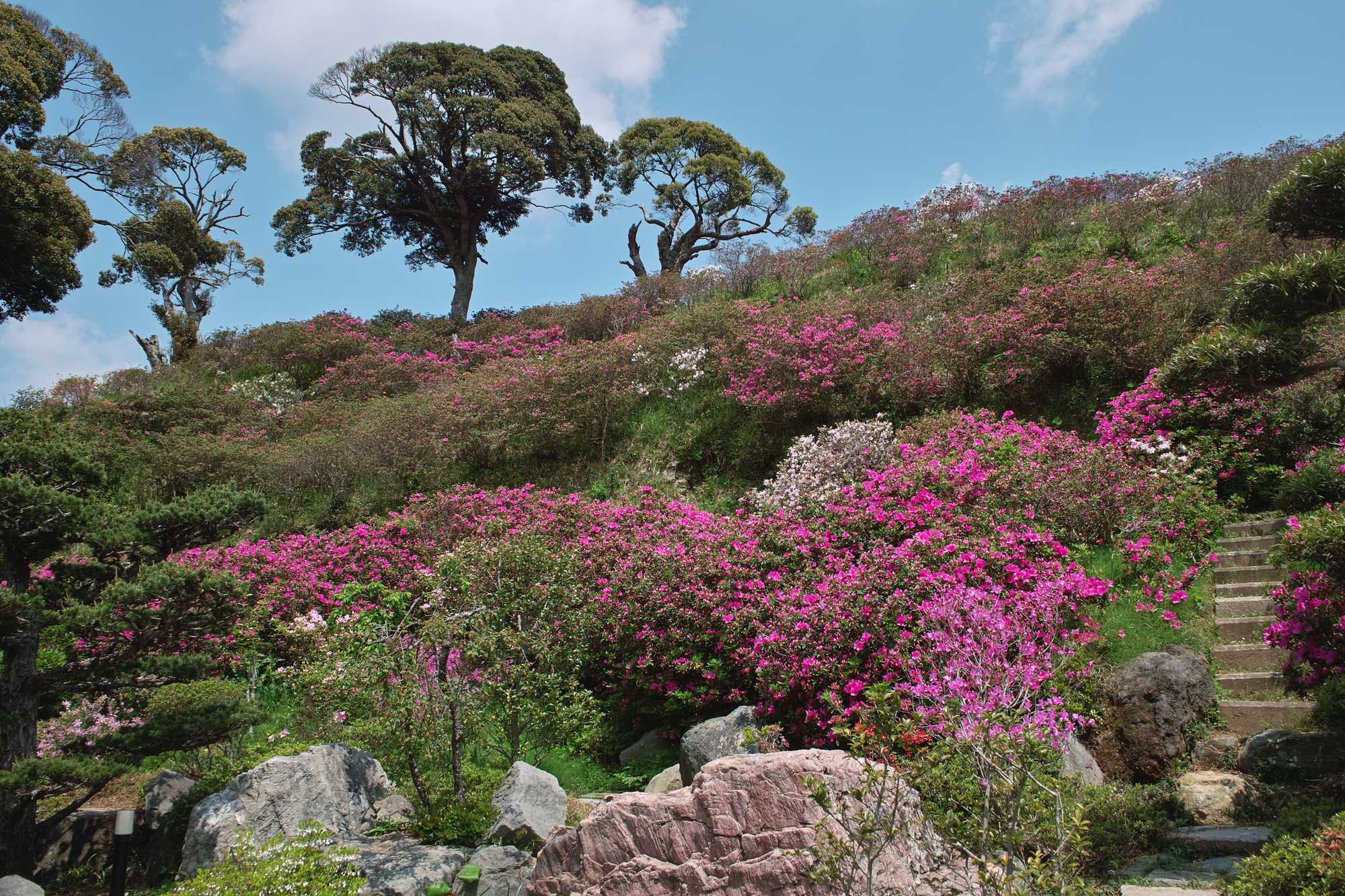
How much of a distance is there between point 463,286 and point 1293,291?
21663 mm

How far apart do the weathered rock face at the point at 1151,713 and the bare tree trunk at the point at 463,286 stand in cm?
2100

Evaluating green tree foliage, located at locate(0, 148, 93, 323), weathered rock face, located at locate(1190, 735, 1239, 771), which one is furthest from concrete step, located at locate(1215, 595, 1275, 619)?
green tree foliage, located at locate(0, 148, 93, 323)

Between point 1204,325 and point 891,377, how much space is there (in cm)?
385

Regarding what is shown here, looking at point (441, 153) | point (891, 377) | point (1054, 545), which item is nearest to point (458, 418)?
point (891, 377)

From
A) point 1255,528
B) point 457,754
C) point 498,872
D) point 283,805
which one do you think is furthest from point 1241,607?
point 283,805

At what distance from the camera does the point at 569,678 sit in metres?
7.12

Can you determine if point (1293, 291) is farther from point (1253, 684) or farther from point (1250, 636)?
A: point (1253, 684)

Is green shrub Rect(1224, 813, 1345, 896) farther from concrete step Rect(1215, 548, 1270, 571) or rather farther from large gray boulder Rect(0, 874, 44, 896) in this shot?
large gray boulder Rect(0, 874, 44, 896)

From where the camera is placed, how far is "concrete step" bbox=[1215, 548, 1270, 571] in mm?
7207

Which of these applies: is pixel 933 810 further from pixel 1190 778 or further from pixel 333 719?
pixel 333 719

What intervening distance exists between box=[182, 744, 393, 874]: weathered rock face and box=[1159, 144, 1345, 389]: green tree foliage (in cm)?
723

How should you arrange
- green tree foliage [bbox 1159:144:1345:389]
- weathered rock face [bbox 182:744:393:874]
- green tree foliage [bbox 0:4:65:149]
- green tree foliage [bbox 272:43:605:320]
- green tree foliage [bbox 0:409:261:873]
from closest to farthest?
weathered rock face [bbox 182:744:393:874], green tree foliage [bbox 0:409:261:873], green tree foliage [bbox 1159:144:1345:389], green tree foliage [bbox 0:4:65:149], green tree foliage [bbox 272:43:605:320]

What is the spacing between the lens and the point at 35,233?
47.0 ft

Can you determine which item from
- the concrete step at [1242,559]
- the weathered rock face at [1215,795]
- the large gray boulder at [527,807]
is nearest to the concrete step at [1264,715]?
the weathered rock face at [1215,795]
